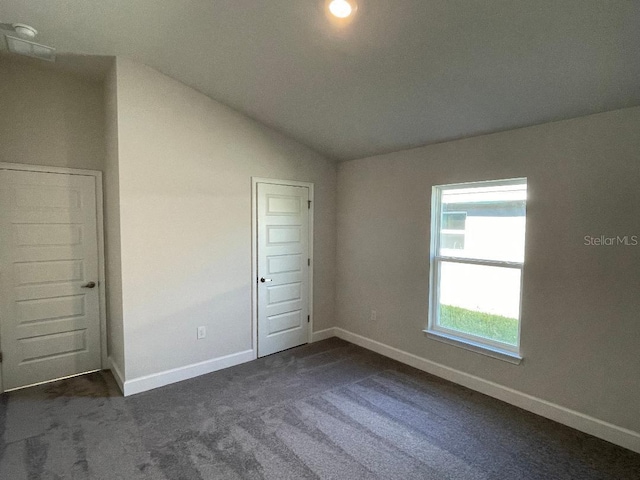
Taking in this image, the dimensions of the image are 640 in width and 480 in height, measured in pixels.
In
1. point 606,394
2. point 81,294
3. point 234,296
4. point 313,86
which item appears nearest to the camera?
point 606,394

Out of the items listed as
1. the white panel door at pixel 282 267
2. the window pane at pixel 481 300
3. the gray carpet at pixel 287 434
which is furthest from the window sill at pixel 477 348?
the white panel door at pixel 282 267

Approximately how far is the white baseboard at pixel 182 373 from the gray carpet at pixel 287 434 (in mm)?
83

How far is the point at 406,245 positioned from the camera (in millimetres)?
3695

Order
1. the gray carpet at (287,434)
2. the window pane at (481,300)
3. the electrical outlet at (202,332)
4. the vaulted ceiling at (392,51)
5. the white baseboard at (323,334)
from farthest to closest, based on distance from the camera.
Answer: the white baseboard at (323,334) < the electrical outlet at (202,332) < the window pane at (481,300) < the gray carpet at (287,434) < the vaulted ceiling at (392,51)

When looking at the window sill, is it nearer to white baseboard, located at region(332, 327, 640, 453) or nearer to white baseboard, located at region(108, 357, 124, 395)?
white baseboard, located at region(332, 327, 640, 453)

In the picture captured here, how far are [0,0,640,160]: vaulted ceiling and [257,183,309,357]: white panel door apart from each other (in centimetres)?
112

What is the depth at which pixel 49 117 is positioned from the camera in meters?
3.14

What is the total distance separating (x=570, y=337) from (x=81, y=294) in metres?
4.39

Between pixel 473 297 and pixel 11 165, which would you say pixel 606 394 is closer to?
pixel 473 297

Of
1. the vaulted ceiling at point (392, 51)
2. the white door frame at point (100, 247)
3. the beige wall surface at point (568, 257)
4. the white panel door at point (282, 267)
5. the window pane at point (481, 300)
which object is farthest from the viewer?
the white panel door at point (282, 267)

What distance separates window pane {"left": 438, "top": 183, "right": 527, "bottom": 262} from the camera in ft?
9.49

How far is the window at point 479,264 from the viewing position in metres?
2.91

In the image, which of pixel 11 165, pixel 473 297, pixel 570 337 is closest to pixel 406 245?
pixel 473 297

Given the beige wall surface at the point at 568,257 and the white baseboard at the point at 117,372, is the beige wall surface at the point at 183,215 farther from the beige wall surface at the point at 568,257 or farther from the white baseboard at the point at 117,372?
the beige wall surface at the point at 568,257
